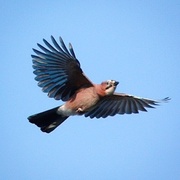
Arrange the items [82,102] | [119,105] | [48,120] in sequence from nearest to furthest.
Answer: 1. [82,102]
2. [48,120]
3. [119,105]

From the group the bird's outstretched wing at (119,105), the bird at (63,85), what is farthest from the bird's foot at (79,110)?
the bird's outstretched wing at (119,105)

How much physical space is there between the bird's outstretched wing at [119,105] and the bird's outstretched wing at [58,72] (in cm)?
→ 108

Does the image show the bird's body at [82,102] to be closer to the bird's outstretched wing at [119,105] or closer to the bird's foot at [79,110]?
the bird's foot at [79,110]

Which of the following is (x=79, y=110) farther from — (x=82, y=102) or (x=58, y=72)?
(x=58, y=72)

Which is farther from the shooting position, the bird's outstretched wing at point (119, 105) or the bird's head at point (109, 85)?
the bird's outstretched wing at point (119, 105)

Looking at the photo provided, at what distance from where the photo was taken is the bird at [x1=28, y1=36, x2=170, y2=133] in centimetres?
1318

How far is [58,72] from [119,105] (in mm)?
2011

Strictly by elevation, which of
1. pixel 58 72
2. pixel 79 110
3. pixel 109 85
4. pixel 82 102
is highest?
pixel 58 72

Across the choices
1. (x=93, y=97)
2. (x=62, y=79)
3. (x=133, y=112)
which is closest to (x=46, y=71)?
(x=62, y=79)

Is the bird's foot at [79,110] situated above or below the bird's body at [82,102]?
below

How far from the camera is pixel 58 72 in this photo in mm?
13453

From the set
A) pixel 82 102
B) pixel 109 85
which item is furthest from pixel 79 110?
Answer: pixel 109 85

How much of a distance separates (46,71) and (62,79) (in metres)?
0.43

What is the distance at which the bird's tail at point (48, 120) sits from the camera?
44.9 ft
